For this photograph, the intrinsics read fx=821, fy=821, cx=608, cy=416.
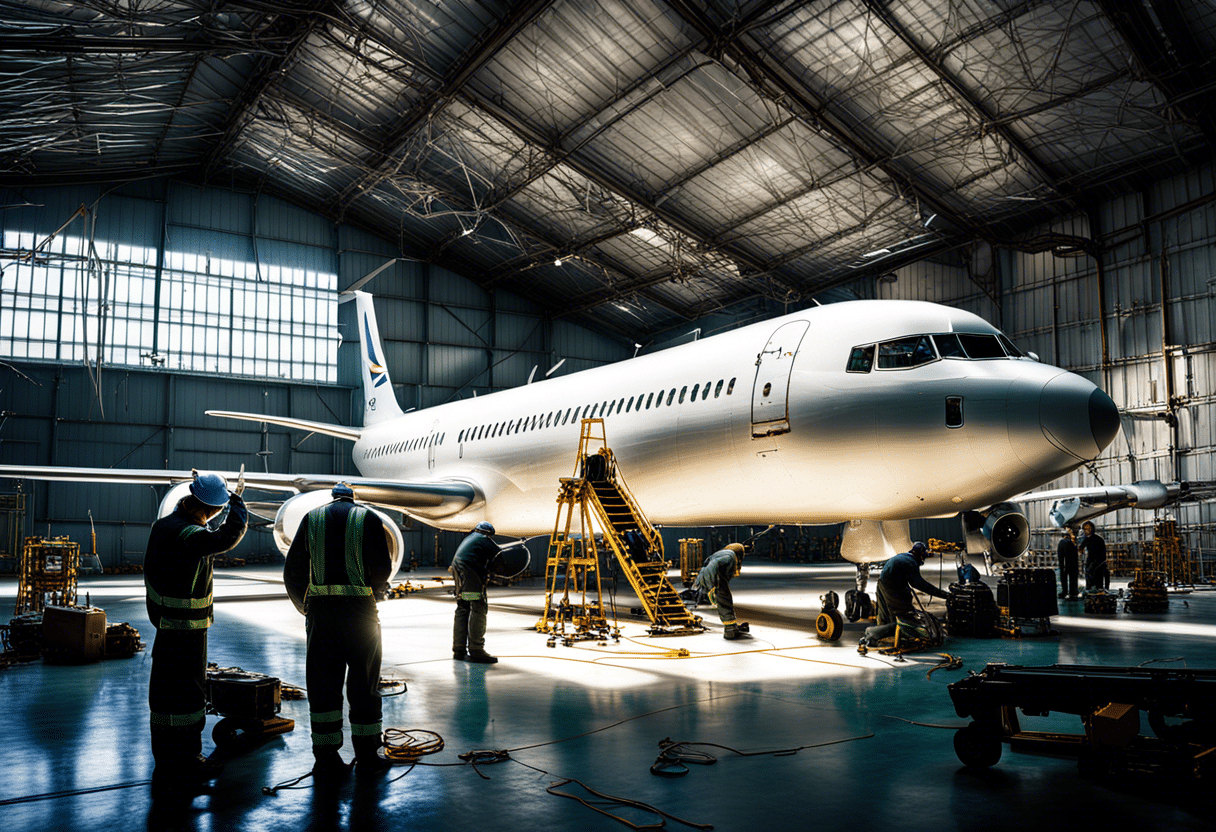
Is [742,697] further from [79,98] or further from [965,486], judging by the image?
[79,98]

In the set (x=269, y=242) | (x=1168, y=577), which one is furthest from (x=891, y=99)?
(x=269, y=242)

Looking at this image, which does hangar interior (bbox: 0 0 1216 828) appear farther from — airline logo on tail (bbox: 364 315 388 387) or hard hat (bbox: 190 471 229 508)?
airline logo on tail (bbox: 364 315 388 387)

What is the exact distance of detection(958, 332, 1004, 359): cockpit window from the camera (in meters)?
10.3

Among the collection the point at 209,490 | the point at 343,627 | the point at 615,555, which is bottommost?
the point at 343,627

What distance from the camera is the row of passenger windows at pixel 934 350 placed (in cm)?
1031

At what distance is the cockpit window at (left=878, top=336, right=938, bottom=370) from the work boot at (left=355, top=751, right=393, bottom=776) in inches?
305

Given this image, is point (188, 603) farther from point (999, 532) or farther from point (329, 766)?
point (999, 532)

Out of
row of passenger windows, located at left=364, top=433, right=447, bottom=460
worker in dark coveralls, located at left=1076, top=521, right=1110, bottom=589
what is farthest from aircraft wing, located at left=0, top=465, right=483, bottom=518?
worker in dark coveralls, located at left=1076, top=521, right=1110, bottom=589

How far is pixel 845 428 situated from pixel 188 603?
778 cm

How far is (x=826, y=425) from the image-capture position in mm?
10625

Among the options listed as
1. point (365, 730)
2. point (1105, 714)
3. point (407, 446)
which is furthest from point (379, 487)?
point (1105, 714)

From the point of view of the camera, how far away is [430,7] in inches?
835

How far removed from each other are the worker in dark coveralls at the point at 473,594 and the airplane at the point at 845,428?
10.6ft

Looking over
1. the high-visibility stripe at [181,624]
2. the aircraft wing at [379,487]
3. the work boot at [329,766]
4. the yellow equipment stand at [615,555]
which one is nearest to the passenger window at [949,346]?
the yellow equipment stand at [615,555]
